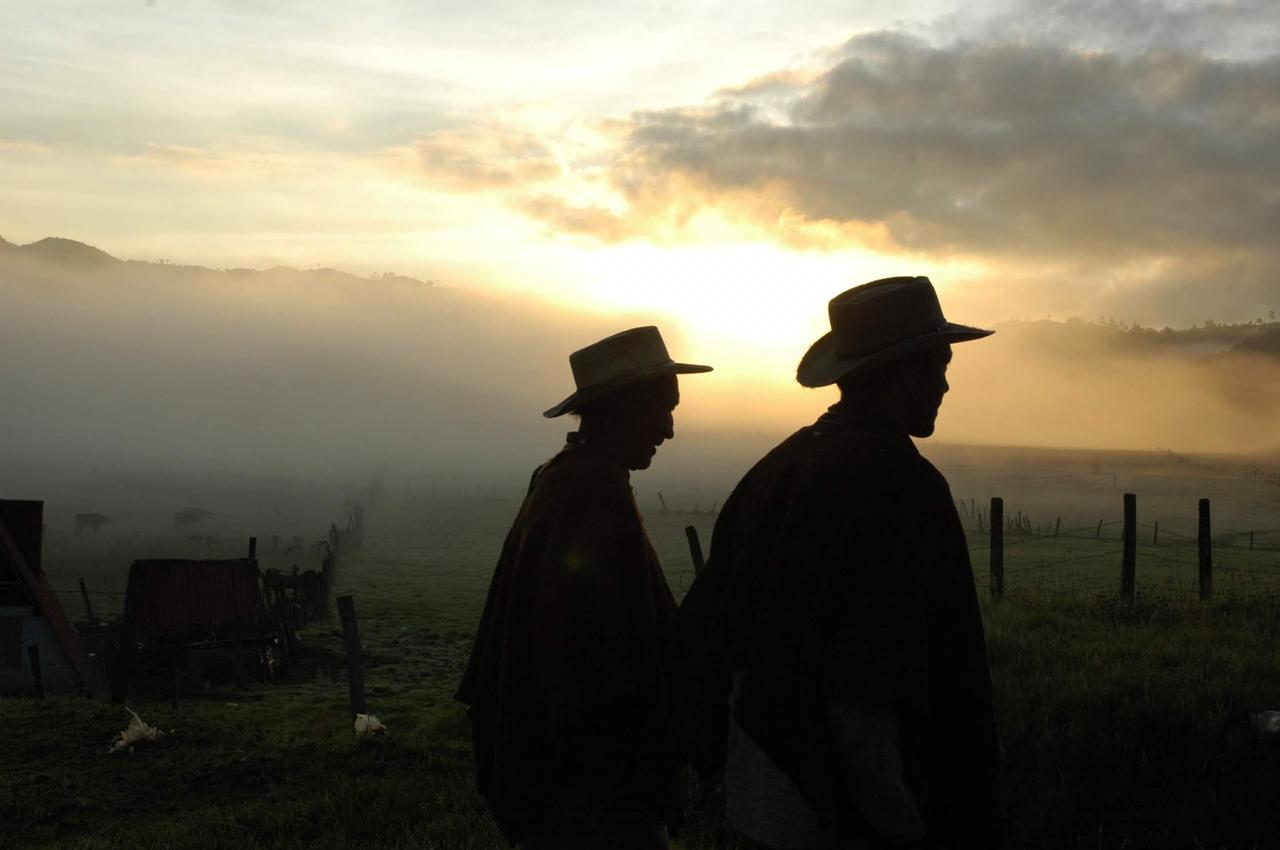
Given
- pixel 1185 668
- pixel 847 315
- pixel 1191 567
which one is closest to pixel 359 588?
pixel 1191 567

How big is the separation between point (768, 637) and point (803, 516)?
13.9 inches

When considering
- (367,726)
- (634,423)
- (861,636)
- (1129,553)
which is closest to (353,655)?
(367,726)

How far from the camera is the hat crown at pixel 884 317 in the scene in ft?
10.1

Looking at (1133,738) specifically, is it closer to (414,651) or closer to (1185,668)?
(1185,668)

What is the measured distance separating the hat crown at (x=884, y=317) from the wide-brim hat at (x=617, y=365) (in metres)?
0.67

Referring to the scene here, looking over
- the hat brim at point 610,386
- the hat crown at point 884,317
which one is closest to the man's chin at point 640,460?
→ the hat brim at point 610,386

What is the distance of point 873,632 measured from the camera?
2643mm

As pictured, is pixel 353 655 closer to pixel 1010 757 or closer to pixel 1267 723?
pixel 1010 757

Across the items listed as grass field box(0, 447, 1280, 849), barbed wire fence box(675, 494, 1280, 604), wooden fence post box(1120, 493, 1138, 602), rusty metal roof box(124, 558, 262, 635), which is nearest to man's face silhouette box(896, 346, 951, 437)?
grass field box(0, 447, 1280, 849)

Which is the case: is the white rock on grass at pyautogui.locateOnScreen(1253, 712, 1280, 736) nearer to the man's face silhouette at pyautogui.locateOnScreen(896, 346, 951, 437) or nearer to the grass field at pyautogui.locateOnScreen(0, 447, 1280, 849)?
the grass field at pyautogui.locateOnScreen(0, 447, 1280, 849)

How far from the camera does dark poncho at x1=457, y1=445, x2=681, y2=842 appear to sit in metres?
3.16

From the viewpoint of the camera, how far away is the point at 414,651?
86.9 feet

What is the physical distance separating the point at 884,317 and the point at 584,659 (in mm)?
1393

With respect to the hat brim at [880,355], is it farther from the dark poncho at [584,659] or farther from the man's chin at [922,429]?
the dark poncho at [584,659]
